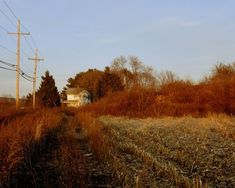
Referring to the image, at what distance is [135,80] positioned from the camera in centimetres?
8131

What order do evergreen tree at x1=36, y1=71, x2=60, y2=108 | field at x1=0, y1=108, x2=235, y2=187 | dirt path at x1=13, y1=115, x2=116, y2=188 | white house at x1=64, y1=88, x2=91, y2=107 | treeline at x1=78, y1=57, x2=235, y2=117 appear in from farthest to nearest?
1. white house at x1=64, y1=88, x2=91, y2=107
2. evergreen tree at x1=36, y1=71, x2=60, y2=108
3. treeline at x1=78, y1=57, x2=235, y2=117
4. field at x1=0, y1=108, x2=235, y2=187
5. dirt path at x1=13, y1=115, x2=116, y2=188

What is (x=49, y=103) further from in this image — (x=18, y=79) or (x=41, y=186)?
(x=41, y=186)

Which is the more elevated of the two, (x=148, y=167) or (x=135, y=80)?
(x=135, y=80)

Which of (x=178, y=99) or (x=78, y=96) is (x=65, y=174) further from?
(x=78, y=96)

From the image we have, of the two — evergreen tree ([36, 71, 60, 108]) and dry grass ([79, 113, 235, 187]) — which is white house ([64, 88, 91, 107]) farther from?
dry grass ([79, 113, 235, 187])

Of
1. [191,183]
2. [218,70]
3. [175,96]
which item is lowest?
[191,183]

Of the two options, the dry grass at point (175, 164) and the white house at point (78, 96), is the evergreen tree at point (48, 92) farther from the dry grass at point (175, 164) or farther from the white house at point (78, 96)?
the dry grass at point (175, 164)

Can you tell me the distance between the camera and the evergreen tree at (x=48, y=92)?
58156mm

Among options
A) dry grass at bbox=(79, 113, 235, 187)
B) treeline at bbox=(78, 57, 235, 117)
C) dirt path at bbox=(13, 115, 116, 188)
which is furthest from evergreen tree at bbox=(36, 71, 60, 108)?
dirt path at bbox=(13, 115, 116, 188)

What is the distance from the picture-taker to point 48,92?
5853 centimetres

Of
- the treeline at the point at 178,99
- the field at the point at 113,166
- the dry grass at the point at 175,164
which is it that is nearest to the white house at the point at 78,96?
the treeline at the point at 178,99

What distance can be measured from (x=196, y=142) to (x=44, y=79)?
49.6 metres

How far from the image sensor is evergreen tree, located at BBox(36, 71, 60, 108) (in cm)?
5816

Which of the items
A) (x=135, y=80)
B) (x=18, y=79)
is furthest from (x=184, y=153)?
(x=135, y=80)
